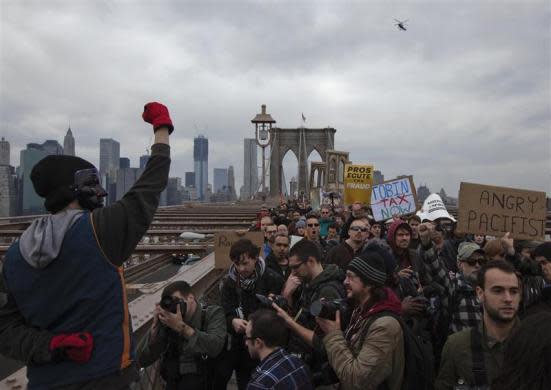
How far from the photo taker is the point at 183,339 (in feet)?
8.48

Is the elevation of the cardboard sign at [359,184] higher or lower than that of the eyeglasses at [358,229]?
higher

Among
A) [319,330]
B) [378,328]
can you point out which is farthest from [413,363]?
[319,330]

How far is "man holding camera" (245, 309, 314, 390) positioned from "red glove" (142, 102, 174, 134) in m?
1.10

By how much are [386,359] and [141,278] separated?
4.15 metres

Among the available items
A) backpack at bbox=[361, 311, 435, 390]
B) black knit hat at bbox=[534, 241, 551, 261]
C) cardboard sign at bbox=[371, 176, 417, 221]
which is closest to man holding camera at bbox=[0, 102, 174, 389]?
backpack at bbox=[361, 311, 435, 390]

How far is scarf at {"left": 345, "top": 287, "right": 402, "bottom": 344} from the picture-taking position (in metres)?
2.21

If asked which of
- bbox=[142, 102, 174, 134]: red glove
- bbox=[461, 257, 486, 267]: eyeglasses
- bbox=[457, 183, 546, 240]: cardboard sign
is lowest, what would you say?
bbox=[461, 257, 486, 267]: eyeglasses

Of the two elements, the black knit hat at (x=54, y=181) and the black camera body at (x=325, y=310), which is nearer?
the black knit hat at (x=54, y=181)

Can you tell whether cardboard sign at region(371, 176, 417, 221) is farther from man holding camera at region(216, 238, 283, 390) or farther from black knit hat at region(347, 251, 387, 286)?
black knit hat at region(347, 251, 387, 286)

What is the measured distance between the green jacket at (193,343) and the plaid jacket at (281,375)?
0.44 m

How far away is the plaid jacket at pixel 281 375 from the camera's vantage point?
83.8 inches

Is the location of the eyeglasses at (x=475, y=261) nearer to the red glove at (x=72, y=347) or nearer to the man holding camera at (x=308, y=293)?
the man holding camera at (x=308, y=293)

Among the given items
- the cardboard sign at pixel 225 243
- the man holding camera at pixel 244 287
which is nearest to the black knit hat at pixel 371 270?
the man holding camera at pixel 244 287

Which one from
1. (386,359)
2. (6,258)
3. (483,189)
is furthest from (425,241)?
(6,258)
